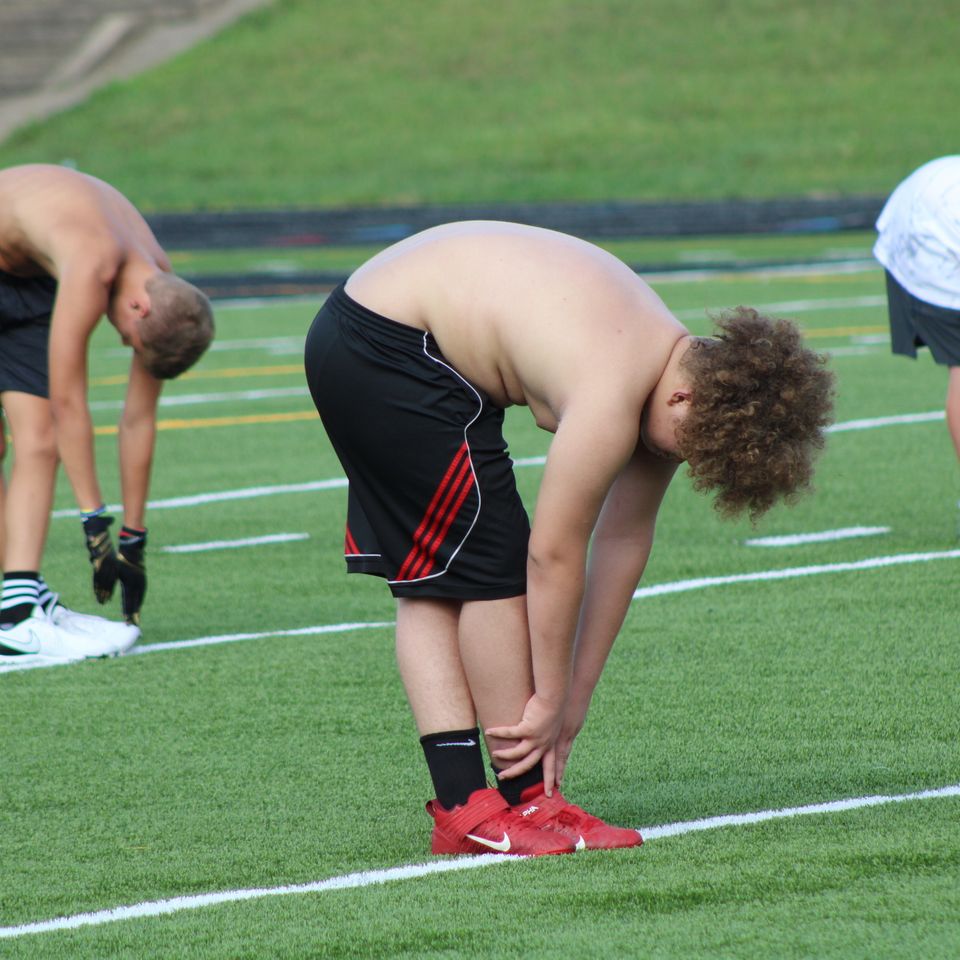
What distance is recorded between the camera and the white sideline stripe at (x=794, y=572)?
6574 mm

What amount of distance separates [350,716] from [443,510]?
1.50m

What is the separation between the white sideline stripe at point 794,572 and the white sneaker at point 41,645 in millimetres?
1975

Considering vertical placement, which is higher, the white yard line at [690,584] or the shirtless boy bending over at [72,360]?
the shirtless boy bending over at [72,360]

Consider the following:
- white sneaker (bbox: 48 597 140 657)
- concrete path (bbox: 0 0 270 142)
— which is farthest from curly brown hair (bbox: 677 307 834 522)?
concrete path (bbox: 0 0 270 142)

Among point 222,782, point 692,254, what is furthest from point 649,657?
point 692,254

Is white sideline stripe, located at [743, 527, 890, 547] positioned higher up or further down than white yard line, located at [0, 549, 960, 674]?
further down

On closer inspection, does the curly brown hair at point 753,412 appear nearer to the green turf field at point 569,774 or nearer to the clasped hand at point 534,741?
the clasped hand at point 534,741

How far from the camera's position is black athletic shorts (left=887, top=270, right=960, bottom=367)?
267 inches

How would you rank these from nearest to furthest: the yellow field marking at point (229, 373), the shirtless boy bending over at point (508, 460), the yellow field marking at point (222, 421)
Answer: the shirtless boy bending over at point (508, 460)
the yellow field marking at point (222, 421)
the yellow field marking at point (229, 373)

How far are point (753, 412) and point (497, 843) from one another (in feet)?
3.58

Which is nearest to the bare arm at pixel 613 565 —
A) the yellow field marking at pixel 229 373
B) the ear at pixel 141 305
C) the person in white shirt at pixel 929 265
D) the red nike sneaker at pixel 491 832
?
the red nike sneaker at pixel 491 832

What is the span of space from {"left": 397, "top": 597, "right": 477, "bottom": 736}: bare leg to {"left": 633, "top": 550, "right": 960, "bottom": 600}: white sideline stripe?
2.66 metres

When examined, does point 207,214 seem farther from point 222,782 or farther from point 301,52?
point 222,782

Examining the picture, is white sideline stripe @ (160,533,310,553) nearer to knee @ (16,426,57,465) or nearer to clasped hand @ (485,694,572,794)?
knee @ (16,426,57,465)
